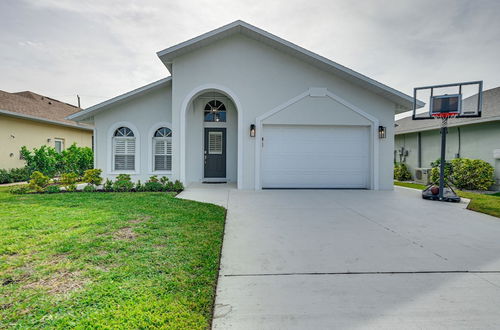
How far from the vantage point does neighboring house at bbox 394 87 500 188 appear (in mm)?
9711

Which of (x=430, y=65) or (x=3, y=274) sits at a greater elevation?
(x=430, y=65)

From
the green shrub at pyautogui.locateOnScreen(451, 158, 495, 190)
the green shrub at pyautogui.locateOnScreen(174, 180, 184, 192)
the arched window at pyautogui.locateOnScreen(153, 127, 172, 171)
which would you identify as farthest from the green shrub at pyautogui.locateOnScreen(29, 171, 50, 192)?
the green shrub at pyautogui.locateOnScreen(451, 158, 495, 190)

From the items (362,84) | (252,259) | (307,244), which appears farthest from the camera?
(362,84)

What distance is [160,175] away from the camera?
31.5 feet

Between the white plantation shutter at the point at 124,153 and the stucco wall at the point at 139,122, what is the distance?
0.22 metres

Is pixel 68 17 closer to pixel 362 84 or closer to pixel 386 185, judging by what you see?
pixel 362 84

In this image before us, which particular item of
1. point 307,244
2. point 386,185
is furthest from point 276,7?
point 307,244

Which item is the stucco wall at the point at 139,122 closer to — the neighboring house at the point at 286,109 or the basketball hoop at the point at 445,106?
the neighboring house at the point at 286,109

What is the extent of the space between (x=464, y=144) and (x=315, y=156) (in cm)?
739

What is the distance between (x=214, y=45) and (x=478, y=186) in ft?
36.2

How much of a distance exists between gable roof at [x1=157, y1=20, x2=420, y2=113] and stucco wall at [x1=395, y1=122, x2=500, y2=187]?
4.26 metres

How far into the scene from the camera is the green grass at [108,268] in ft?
6.17

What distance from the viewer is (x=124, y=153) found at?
31.8 feet

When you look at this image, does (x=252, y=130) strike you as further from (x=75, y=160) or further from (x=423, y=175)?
(x=423, y=175)
